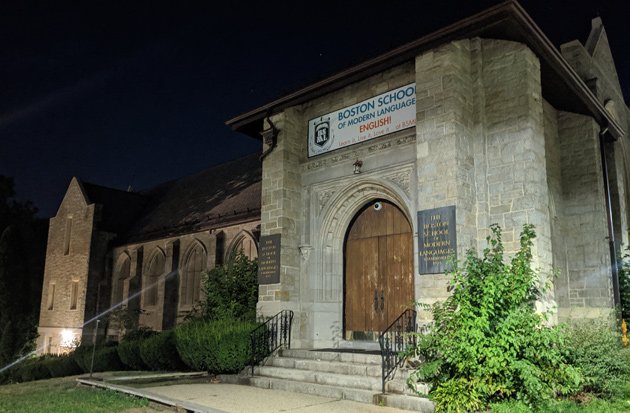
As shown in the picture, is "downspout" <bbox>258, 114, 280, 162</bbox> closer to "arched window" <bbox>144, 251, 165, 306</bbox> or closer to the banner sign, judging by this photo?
the banner sign

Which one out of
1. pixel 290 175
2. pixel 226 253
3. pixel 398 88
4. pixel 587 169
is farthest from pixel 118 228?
pixel 587 169

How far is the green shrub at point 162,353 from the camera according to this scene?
12.8 metres

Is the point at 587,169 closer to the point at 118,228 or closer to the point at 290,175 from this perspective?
the point at 290,175

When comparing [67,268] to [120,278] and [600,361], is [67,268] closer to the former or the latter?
[120,278]

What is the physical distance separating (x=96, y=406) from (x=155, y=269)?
701 inches

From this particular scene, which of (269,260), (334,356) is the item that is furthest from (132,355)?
(334,356)

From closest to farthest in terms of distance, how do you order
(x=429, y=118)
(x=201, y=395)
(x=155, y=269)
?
1. (x=201, y=395)
2. (x=429, y=118)
3. (x=155, y=269)

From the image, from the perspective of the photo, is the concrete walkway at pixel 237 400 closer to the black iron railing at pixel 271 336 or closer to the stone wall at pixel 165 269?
the black iron railing at pixel 271 336

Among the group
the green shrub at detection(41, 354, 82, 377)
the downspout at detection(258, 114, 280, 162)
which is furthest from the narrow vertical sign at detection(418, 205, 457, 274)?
the green shrub at detection(41, 354, 82, 377)

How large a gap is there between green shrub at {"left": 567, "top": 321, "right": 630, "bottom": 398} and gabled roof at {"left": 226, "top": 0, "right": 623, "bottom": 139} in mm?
5156

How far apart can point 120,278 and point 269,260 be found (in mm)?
17810

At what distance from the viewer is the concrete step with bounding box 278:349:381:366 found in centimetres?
946

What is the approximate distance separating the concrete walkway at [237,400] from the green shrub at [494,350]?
888 millimetres

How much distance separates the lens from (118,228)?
2891 centimetres
